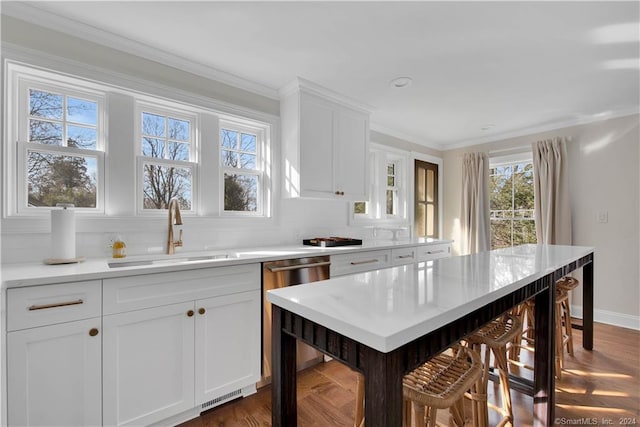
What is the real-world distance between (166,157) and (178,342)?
1.39m

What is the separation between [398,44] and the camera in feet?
6.69

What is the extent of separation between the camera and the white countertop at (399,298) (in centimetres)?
74

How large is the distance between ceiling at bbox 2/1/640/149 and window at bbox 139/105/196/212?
0.42m

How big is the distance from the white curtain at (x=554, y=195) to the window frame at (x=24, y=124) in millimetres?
4538

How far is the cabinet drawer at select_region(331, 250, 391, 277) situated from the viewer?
97.9 inches

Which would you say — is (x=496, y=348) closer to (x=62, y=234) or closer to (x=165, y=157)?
(x=62, y=234)

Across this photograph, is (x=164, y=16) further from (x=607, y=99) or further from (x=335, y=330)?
(x=607, y=99)

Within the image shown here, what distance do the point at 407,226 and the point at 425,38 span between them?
2.72 metres

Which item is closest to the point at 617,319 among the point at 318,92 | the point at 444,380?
the point at 444,380

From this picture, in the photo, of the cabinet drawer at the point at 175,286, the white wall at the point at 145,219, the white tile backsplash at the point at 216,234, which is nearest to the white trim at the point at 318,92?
the white wall at the point at 145,219

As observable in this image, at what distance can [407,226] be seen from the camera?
4258mm

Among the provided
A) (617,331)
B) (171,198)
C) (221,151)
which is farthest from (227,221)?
(617,331)

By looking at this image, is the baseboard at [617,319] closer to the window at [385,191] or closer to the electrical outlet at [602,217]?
the electrical outlet at [602,217]

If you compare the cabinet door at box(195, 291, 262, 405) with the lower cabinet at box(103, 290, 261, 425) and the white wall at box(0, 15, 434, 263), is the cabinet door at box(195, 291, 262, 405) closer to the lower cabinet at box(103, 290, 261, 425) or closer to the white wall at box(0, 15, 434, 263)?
the lower cabinet at box(103, 290, 261, 425)
